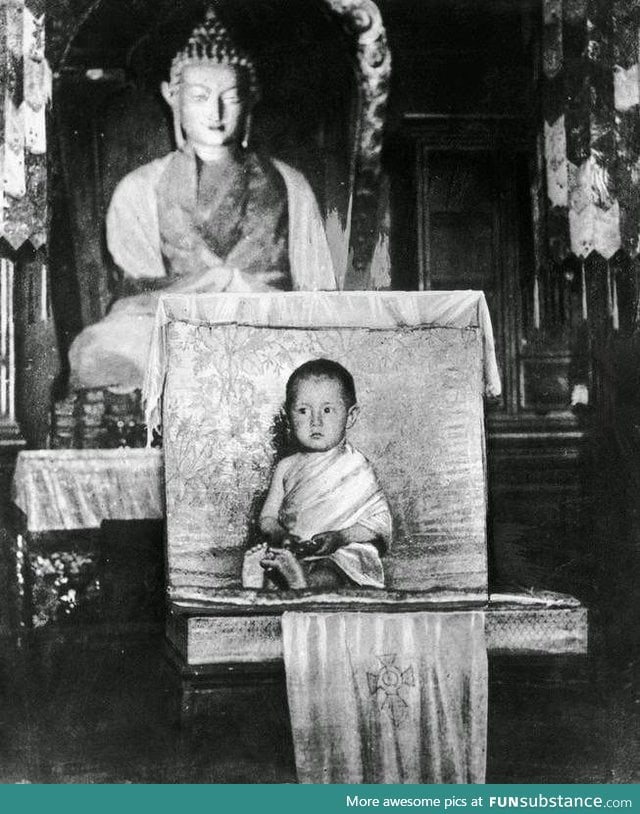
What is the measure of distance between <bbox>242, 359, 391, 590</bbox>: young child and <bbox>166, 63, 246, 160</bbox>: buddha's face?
1248 millimetres

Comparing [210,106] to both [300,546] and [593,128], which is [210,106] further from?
[300,546]

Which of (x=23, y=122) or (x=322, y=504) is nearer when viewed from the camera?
(x=322, y=504)

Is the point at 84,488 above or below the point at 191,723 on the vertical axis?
above

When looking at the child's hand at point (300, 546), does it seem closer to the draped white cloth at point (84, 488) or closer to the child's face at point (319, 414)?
the child's face at point (319, 414)

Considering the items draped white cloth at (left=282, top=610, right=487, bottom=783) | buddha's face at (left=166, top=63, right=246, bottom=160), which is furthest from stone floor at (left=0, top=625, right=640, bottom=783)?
buddha's face at (left=166, top=63, right=246, bottom=160)

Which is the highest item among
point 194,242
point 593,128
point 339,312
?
point 593,128

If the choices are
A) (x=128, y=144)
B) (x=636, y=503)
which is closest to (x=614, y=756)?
(x=636, y=503)

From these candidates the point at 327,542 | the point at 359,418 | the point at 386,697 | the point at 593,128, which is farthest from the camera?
the point at 593,128

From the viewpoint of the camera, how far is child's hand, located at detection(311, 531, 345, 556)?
5602 millimetres

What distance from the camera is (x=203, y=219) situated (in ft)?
19.5

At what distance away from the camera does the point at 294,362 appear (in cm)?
572

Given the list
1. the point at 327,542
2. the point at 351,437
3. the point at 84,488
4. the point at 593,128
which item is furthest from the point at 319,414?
the point at 593,128

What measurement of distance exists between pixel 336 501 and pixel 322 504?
0.22ft

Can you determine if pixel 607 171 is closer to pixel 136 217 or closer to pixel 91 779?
pixel 136 217
